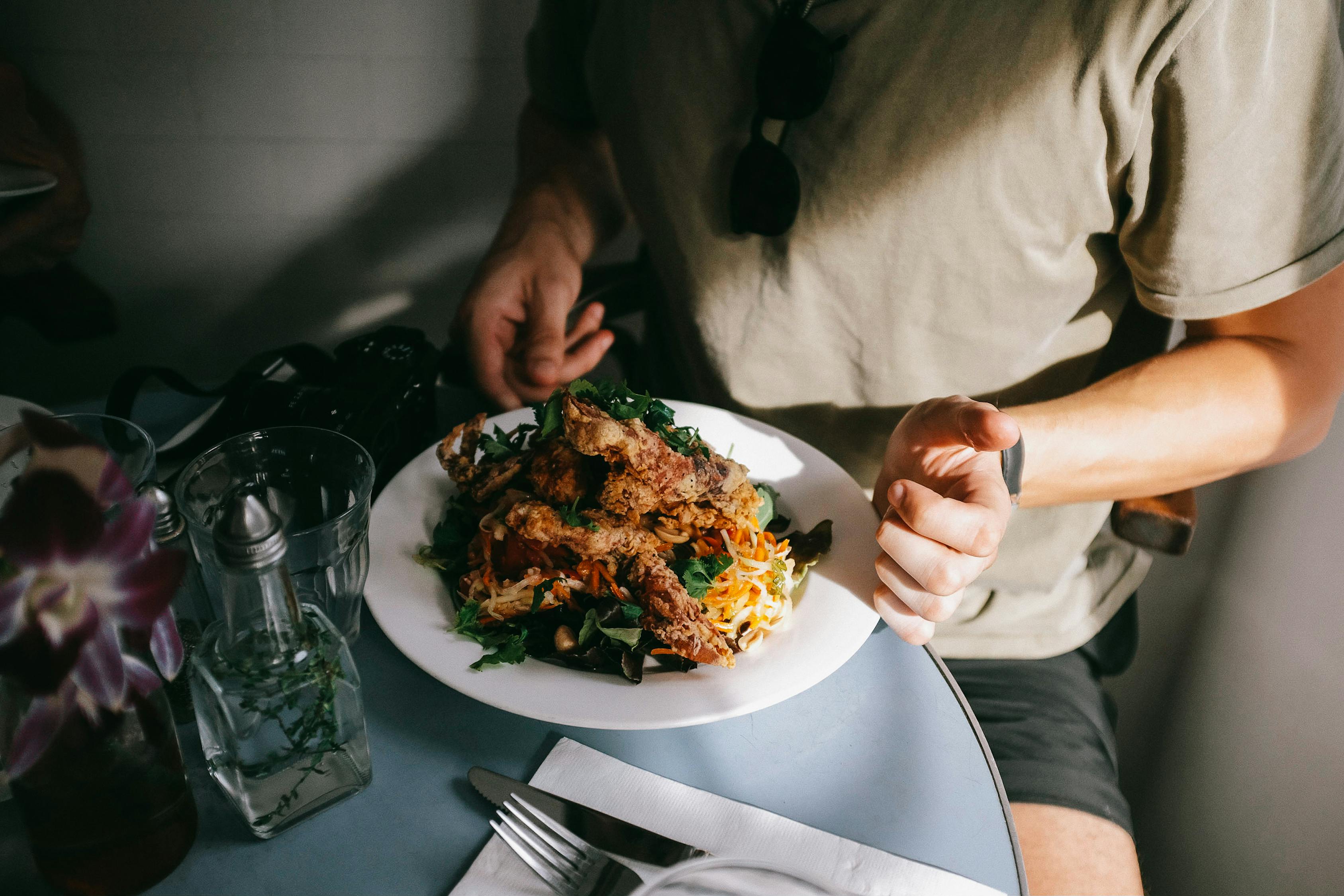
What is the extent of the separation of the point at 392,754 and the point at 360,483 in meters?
0.29

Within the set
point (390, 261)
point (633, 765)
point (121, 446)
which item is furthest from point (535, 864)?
point (390, 261)

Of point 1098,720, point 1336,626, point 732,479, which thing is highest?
point 732,479

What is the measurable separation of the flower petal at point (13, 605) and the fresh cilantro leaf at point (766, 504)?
2.38 ft

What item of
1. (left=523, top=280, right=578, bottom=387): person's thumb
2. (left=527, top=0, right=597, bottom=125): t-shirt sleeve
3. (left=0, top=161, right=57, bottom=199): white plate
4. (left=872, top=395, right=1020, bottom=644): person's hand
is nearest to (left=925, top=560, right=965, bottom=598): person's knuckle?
(left=872, top=395, right=1020, bottom=644): person's hand

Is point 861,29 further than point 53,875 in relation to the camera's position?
Yes

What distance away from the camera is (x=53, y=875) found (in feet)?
2.17

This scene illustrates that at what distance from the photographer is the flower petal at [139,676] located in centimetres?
57

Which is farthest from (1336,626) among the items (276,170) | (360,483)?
(276,170)

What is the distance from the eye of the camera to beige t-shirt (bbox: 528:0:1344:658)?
3.40ft

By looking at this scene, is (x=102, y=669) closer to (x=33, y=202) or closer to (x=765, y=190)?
(x=765, y=190)

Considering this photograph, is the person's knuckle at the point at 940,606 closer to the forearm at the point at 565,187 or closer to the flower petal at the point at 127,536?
the flower petal at the point at 127,536

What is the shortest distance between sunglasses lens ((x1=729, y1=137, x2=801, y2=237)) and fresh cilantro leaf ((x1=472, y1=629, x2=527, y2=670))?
30.5 inches

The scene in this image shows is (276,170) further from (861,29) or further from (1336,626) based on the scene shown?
(1336,626)

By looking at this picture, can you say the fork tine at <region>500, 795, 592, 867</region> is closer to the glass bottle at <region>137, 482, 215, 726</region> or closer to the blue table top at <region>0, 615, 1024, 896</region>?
the blue table top at <region>0, 615, 1024, 896</region>
